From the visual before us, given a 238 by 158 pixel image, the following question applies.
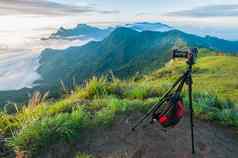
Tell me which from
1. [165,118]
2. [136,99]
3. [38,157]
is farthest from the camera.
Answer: [136,99]

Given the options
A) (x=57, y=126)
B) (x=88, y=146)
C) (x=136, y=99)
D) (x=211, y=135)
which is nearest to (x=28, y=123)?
(x=57, y=126)

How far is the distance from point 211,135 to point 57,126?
331 centimetres

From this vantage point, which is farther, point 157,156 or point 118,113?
point 118,113

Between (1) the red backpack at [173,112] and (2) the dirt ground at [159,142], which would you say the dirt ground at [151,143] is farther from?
(1) the red backpack at [173,112]

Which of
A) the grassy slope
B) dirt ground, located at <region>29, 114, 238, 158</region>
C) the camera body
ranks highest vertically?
the camera body

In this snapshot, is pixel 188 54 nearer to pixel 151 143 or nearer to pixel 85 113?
pixel 151 143

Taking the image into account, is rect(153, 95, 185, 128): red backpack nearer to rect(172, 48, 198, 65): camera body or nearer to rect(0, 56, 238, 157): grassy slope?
rect(172, 48, 198, 65): camera body

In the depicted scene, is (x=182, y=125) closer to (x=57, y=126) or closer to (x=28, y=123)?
(x=57, y=126)

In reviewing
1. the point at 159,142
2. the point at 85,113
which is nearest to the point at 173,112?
the point at 159,142

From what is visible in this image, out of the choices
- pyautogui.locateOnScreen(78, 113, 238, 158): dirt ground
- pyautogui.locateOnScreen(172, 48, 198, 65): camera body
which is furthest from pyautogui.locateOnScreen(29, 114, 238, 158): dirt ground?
pyautogui.locateOnScreen(172, 48, 198, 65): camera body

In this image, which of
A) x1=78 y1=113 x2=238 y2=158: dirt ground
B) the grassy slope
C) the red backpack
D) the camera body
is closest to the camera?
the camera body

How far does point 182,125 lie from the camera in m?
10.7

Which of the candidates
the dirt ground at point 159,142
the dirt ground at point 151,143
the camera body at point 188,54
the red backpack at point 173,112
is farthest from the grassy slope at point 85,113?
the camera body at point 188,54

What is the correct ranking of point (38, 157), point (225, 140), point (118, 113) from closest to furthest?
1. point (38, 157)
2. point (225, 140)
3. point (118, 113)
